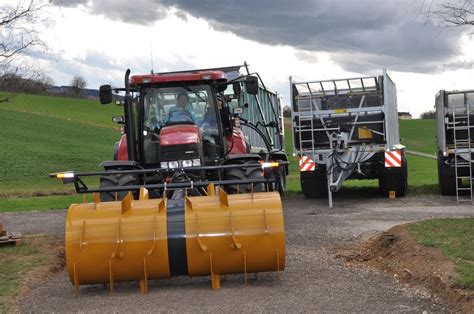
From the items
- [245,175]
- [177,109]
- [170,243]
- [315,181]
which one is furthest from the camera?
[315,181]

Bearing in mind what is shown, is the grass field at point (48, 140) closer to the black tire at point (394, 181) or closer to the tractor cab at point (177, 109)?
the tractor cab at point (177, 109)

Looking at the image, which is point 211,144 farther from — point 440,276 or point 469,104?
point 469,104

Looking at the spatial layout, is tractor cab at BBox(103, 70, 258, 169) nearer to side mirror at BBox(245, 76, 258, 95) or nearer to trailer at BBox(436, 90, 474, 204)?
side mirror at BBox(245, 76, 258, 95)

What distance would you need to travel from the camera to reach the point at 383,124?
15.5 meters

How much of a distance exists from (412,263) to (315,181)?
9297mm

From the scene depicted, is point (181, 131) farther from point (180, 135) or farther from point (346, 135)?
point (346, 135)

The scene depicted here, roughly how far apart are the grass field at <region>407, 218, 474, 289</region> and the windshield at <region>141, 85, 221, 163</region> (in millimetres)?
3490

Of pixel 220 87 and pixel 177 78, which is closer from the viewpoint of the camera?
pixel 177 78

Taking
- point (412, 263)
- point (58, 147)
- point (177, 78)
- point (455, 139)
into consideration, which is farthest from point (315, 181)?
point (58, 147)

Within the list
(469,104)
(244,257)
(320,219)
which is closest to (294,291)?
(244,257)

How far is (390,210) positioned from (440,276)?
757 centimetres

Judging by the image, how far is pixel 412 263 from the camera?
283 inches

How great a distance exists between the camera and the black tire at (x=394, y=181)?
52.3ft

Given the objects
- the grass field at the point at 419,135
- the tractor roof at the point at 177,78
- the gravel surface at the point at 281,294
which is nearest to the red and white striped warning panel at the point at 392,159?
the gravel surface at the point at 281,294
